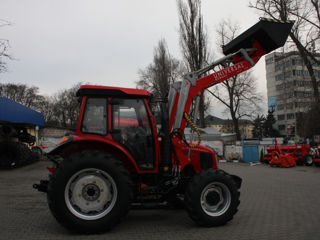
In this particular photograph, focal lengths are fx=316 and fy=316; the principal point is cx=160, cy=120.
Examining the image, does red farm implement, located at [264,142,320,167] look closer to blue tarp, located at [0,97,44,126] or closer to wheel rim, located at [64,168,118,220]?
blue tarp, located at [0,97,44,126]

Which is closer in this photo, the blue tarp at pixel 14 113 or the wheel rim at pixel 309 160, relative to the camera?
the blue tarp at pixel 14 113

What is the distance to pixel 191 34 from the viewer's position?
34.6 m

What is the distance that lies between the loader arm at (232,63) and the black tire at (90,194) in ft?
4.96

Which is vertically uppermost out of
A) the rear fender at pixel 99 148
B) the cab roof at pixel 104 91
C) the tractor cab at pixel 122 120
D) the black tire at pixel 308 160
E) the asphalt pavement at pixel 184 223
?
the cab roof at pixel 104 91

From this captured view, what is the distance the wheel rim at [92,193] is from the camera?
499cm

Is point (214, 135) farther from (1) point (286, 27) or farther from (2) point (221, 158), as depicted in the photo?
(1) point (286, 27)

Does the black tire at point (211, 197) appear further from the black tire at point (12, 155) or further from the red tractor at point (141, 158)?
the black tire at point (12, 155)

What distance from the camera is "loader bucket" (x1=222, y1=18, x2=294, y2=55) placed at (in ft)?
19.0

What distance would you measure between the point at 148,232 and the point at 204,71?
125 inches

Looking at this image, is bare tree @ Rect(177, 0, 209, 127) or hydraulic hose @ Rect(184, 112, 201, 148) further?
bare tree @ Rect(177, 0, 209, 127)

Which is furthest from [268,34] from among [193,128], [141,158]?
[141,158]

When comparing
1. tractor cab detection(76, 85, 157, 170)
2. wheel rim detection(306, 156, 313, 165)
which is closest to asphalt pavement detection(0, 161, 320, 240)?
tractor cab detection(76, 85, 157, 170)

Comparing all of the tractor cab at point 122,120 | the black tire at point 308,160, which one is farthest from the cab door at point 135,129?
the black tire at point 308,160

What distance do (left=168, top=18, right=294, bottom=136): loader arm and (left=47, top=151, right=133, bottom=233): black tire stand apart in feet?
4.96
